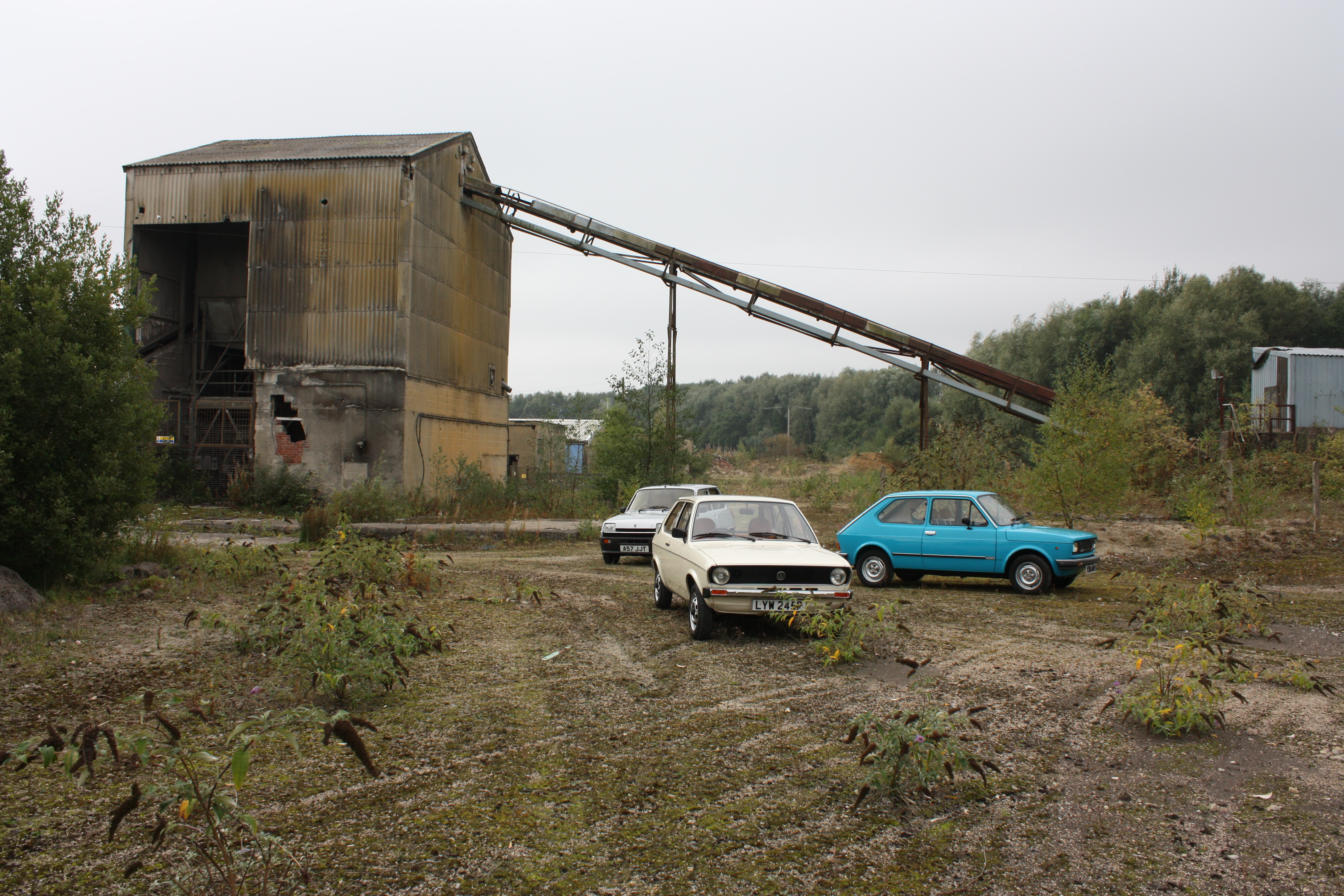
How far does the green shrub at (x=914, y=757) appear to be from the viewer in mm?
4465

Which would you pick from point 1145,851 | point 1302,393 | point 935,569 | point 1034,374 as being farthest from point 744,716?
point 1034,374

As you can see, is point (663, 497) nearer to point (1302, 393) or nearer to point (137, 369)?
point (137, 369)

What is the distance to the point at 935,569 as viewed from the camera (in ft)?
42.3

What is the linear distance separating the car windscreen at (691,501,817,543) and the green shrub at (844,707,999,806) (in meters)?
4.79

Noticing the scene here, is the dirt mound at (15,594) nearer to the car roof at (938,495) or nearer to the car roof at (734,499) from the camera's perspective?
the car roof at (734,499)

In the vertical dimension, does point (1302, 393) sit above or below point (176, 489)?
above

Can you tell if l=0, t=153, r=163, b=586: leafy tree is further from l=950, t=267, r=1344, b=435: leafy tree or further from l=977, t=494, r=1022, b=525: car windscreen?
l=950, t=267, r=1344, b=435: leafy tree

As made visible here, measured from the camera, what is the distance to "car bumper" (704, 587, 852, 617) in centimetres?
837

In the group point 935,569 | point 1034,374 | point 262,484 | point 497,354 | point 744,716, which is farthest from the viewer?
point 1034,374

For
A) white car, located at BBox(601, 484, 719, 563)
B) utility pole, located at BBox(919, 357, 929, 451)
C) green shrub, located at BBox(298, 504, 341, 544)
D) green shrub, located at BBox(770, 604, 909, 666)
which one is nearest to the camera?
green shrub, located at BBox(770, 604, 909, 666)

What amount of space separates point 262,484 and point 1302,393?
4150 cm

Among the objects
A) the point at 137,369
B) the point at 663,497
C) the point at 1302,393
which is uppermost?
the point at 1302,393

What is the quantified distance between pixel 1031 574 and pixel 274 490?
21.7 m

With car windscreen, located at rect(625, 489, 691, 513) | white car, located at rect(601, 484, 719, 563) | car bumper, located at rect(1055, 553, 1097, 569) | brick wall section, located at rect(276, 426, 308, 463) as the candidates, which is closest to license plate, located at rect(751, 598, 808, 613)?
car bumper, located at rect(1055, 553, 1097, 569)
